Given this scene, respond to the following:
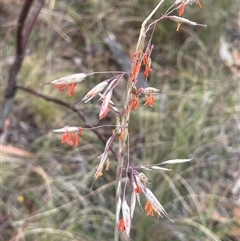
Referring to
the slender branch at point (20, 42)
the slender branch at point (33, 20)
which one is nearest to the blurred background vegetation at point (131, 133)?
the slender branch at point (20, 42)

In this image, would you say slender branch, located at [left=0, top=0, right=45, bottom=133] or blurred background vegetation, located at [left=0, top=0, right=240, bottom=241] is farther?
blurred background vegetation, located at [left=0, top=0, right=240, bottom=241]

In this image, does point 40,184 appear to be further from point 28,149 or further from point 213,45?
point 213,45

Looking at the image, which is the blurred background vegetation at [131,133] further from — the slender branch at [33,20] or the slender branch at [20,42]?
the slender branch at [33,20]

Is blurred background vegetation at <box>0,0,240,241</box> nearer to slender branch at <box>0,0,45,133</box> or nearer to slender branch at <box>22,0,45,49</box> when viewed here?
slender branch at <box>0,0,45,133</box>

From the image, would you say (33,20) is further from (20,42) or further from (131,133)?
(131,133)

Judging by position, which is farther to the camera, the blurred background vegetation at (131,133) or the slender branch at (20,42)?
the blurred background vegetation at (131,133)

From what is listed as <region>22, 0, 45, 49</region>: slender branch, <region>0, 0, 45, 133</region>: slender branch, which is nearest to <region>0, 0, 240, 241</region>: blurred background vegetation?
<region>0, 0, 45, 133</region>: slender branch

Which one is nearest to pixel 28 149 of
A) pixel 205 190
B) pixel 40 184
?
pixel 40 184

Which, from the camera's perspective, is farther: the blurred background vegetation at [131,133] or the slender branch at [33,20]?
the blurred background vegetation at [131,133]

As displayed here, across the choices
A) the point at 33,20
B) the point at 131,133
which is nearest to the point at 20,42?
the point at 33,20
